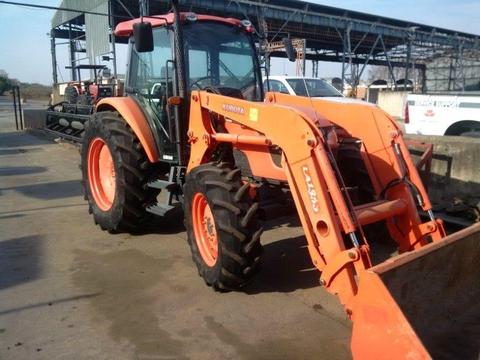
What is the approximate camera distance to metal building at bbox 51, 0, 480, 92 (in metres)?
21.2

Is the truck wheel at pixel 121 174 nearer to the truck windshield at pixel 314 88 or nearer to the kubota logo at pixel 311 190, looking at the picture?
the kubota logo at pixel 311 190

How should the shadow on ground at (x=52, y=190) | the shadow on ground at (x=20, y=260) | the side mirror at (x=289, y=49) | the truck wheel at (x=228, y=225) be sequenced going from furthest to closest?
the shadow on ground at (x=52, y=190), the side mirror at (x=289, y=49), the shadow on ground at (x=20, y=260), the truck wheel at (x=228, y=225)

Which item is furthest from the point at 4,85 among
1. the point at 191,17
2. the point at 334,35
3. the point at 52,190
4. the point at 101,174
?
the point at 191,17

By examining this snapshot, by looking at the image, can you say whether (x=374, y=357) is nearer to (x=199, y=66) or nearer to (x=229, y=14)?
(x=199, y=66)

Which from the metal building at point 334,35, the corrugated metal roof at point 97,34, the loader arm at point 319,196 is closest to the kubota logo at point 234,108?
the loader arm at point 319,196

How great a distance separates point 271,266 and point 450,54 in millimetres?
34350

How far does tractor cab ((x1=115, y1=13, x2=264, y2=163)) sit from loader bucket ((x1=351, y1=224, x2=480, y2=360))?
2656 mm

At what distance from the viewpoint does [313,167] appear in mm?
3260

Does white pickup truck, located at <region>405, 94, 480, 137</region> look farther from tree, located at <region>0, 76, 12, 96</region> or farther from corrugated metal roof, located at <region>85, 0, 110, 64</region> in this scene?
tree, located at <region>0, 76, 12, 96</region>

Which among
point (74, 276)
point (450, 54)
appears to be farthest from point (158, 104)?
point (450, 54)

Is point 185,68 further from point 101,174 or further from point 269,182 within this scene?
point 101,174

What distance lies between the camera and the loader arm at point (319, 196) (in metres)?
3.02

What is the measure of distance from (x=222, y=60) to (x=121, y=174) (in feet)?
5.63

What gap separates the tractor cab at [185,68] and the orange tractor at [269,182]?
0.02m
